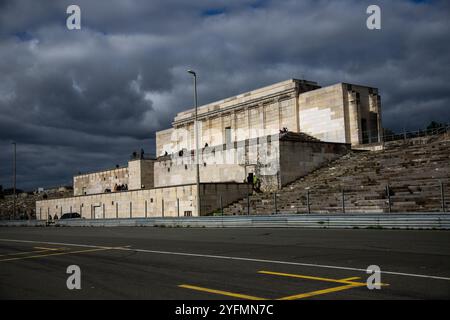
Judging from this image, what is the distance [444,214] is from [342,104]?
2883 centimetres

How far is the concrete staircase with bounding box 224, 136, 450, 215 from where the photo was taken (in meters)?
26.8

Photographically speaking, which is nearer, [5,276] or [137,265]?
[5,276]

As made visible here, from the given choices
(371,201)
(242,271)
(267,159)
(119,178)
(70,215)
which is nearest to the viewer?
(242,271)

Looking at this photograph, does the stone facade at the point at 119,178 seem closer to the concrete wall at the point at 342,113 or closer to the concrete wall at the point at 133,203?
the concrete wall at the point at 133,203

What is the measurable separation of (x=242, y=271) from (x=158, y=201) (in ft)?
114

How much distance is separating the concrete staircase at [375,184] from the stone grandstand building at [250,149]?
1.85 metres

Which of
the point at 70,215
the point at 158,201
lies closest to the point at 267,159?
the point at 158,201

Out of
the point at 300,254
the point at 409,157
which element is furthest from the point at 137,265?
the point at 409,157

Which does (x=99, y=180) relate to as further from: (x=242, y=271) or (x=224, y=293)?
(x=224, y=293)

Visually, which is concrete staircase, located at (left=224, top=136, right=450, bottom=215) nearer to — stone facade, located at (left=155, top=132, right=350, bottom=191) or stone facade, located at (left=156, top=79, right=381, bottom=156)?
stone facade, located at (left=155, top=132, right=350, bottom=191)

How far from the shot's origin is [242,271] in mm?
10344

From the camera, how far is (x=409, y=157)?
35.0 metres
